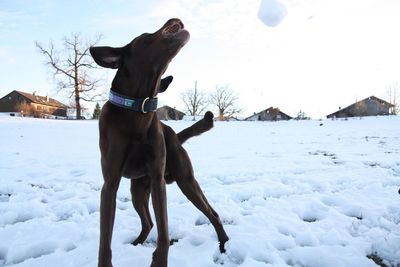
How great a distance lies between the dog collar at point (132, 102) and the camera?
8.69 feet

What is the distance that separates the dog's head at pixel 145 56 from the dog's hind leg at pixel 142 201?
1198mm

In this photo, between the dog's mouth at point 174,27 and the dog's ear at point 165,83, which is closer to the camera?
the dog's mouth at point 174,27

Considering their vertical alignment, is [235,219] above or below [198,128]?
below

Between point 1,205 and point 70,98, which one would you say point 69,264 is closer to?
point 1,205

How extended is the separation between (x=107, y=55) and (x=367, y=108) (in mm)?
65784

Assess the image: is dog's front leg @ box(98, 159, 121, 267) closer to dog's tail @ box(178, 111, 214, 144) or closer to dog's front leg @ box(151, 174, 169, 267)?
dog's front leg @ box(151, 174, 169, 267)

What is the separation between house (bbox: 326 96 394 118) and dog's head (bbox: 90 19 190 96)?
5770 centimetres

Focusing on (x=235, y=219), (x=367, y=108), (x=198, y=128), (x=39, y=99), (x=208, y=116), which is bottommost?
(x=235, y=219)

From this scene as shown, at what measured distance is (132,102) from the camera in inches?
104

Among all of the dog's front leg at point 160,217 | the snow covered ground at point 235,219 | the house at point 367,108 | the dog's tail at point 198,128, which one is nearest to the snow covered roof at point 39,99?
the house at point 367,108

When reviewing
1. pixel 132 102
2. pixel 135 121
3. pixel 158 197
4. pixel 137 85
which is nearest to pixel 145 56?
pixel 137 85

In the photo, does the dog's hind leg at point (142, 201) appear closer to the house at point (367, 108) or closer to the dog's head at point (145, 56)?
the dog's head at point (145, 56)

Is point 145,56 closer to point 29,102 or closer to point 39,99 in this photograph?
point 29,102

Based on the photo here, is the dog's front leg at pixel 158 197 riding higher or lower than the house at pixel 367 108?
lower
